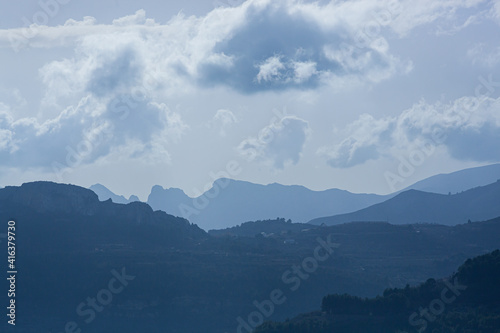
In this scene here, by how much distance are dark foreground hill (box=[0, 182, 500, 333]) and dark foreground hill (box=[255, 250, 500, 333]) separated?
85.7 feet

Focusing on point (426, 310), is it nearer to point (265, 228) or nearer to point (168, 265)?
point (168, 265)

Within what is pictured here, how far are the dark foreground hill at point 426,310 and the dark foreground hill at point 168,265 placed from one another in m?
26.1

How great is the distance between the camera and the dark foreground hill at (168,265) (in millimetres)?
99688

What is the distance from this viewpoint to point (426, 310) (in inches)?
2867

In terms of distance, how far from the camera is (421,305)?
74.4 metres

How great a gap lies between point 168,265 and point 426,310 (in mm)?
49119

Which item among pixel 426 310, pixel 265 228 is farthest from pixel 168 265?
pixel 265 228

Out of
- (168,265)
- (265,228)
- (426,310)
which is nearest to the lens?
(426,310)

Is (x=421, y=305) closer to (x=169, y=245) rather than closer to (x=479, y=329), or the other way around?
(x=479, y=329)

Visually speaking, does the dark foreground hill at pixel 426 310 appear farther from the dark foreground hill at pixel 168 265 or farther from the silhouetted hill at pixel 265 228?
the silhouetted hill at pixel 265 228

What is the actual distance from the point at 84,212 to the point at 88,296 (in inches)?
1153

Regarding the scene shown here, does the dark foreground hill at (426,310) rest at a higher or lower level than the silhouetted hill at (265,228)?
lower

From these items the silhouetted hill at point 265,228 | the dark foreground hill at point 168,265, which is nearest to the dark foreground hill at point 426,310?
the dark foreground hill at point 168,265

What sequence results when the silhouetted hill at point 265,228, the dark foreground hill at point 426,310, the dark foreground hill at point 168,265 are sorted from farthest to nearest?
the silhouetted hill at point 265,228 < the dark foreground hill at point 168,265 < the dark foreground hill at point 426,310
